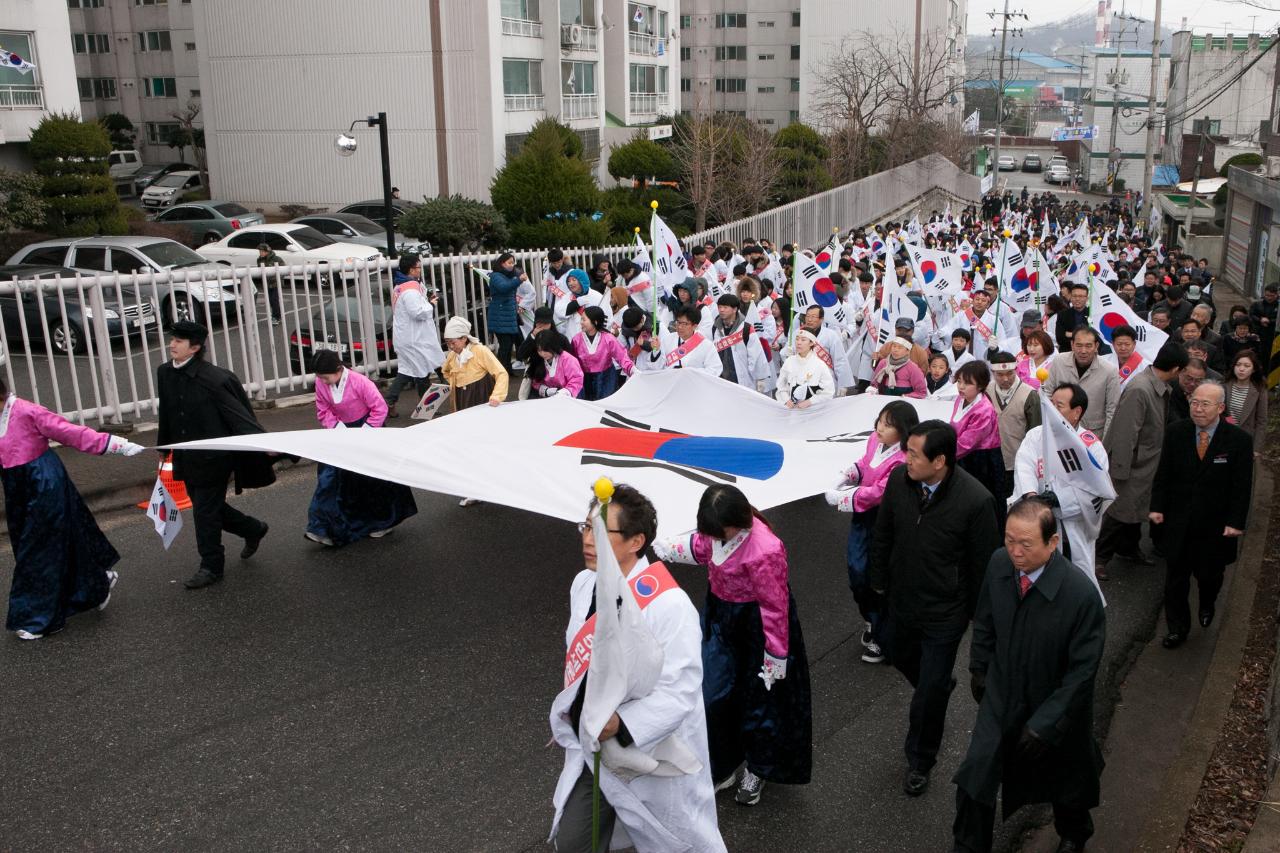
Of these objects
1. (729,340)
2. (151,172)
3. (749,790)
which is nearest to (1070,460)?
(749,790)

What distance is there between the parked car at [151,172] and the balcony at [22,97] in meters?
11.4

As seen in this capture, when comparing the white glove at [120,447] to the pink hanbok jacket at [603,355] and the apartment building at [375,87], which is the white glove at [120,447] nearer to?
the pink hanbok jacket at [603,355]

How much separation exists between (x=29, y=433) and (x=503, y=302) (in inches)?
310

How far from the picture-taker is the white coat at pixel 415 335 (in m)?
12.0

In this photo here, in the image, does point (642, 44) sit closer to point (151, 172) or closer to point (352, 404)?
point (151, 172)

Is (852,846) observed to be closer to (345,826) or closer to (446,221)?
(345,826)

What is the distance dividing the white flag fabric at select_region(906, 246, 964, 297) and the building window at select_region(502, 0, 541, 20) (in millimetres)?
25378

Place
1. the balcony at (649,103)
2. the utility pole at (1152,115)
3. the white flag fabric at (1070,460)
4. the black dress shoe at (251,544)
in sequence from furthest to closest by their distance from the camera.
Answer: the balcony at (649,103), the utility pole at (1152,115), the black dress shoe at (251,544), the white flag fabric at (1070,460)

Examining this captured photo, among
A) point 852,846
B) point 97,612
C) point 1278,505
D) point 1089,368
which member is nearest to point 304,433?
point 97,612

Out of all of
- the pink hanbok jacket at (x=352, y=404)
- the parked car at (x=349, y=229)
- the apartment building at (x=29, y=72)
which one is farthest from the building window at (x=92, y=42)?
the pink hanbok jacket at (x=352, y=404)

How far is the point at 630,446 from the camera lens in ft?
26.6

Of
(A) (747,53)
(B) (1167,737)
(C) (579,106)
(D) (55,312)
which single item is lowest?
A: (B) (1167,737)

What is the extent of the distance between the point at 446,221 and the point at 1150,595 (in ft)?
51.6

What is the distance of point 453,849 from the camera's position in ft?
15.7
